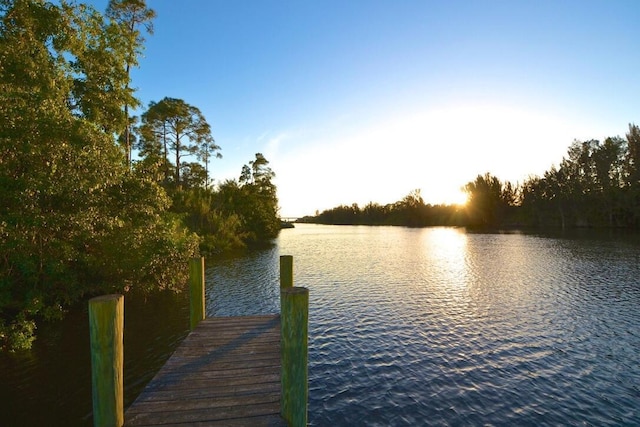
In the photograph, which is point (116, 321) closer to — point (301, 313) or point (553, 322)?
point (301, 313)

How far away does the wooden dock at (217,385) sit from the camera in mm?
5281

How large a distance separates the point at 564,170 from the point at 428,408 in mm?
98815

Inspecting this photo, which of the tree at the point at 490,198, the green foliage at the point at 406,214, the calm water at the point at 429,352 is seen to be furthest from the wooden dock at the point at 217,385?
the green foliage at the point at 406,214

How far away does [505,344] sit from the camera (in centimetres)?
1175

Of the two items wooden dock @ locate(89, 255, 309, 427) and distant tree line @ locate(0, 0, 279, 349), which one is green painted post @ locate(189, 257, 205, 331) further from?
distant tree line @ locate(0, 0, 279, 349)

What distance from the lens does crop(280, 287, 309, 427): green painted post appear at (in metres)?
5.21

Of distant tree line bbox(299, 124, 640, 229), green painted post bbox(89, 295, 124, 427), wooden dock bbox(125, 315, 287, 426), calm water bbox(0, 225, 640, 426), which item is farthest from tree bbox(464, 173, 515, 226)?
green painted post bbox(89, 295, 124, 427)

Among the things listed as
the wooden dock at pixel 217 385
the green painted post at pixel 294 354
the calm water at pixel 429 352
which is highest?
the green painted post at pixel 294 354

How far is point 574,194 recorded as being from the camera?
78938mm

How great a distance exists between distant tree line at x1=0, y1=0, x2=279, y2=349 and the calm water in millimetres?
2007

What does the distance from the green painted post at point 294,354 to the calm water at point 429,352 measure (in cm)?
254

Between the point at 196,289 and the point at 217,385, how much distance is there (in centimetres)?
419

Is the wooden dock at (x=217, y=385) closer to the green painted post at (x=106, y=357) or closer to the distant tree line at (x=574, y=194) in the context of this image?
the green painted post at (x=106, y=357)

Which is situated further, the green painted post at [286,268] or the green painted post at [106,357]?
the green painted post at [286,268]
